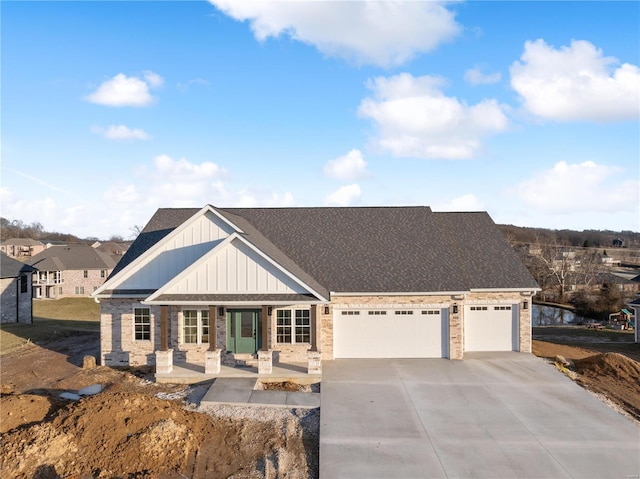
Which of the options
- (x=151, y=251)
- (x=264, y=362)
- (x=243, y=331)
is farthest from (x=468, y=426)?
(x=151, y=251)

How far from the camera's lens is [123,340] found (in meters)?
17.2

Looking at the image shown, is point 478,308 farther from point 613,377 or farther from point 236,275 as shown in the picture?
point 236,275

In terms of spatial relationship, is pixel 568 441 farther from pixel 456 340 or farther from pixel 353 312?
pixel 353 312

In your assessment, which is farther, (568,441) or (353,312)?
(353,312)

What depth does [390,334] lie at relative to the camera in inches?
704

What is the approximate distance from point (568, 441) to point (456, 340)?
7.05 m

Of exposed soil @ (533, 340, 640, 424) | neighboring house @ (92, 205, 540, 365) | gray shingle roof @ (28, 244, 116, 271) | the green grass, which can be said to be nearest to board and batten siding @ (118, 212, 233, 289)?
neighboring house @ (92, 205, 540, 365)

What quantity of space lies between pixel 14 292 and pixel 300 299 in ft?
85.8

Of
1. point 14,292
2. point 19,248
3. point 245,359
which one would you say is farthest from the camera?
point 19,248

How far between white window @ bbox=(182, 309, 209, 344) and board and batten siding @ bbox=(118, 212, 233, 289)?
1.78m

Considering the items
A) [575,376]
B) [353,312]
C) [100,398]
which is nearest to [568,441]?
[575,376]

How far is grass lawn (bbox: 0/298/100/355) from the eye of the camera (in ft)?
74.2

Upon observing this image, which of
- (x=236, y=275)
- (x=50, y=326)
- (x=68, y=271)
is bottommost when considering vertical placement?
(x=50, y=326)

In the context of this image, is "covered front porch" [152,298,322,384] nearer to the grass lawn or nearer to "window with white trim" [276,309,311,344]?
"window with white trim" [276,309,311,344]
